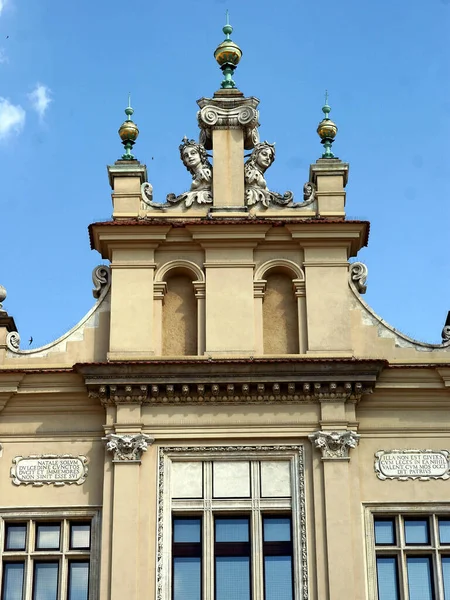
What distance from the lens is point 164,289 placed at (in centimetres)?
Result: 2461

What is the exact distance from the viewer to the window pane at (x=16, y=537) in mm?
22906

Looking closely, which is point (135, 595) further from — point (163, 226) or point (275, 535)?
point (163, 226)

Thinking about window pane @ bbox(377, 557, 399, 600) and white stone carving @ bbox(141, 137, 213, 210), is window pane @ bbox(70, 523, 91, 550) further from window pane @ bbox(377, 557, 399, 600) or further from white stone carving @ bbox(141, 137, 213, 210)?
white stone carving @ bbox(141, 137, 213, 210)

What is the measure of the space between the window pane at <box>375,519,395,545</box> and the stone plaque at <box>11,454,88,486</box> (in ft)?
15.8

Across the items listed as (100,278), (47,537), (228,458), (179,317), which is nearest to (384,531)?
(228,458)

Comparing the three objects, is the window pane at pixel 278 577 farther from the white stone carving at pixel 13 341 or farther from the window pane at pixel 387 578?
the white stone carving at pixel 13 341

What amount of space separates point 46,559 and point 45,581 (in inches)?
13.6

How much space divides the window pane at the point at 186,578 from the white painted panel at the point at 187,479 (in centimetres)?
109

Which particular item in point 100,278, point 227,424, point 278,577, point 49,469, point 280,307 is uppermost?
point 100,278

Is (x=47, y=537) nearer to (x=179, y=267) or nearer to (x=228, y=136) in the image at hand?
(x=179, y=267)

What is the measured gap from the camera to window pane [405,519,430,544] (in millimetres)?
22891

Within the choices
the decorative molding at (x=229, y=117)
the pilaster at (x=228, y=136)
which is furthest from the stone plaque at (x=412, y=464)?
the decorative molding at (x=229, y=117)

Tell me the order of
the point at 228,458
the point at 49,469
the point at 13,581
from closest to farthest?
the point at 13,581 → the point at 228,458 → the point at 49,469

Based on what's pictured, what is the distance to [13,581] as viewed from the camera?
22703 millimetres
